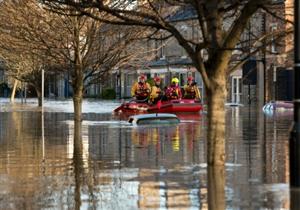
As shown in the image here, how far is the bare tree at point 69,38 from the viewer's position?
23.5 metres

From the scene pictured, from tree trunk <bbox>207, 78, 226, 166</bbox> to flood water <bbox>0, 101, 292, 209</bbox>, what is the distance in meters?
0.81

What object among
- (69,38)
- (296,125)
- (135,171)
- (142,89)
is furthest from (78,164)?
(142,89)

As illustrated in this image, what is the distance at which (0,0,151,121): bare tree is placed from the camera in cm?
2345

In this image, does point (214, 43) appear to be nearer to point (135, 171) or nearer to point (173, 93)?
point (135, 171)

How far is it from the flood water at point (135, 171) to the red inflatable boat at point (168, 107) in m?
15.7

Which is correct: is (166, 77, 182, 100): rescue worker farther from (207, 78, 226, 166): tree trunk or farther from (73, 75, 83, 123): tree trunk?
(207, 78, 226, 166): tree trunk

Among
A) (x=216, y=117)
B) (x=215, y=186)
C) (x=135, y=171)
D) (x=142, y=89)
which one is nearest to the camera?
(x=216, y=117)

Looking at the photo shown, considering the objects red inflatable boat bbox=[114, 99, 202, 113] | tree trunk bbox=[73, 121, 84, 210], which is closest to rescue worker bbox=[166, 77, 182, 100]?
red inflatable boat bbox=[114, 99, 202, 113]

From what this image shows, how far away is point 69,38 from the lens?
24062 mm

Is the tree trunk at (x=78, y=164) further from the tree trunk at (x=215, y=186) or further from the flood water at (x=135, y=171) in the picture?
the tree trunk at (x=215, y=186)

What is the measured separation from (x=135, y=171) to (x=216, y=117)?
4.43 m

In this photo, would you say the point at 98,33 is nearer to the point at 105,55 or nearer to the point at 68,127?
the point at 105,55

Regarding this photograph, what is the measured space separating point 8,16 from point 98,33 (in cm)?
316

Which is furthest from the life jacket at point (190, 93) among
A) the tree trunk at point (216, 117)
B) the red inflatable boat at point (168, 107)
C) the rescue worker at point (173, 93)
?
the tree trunk at point (216, 117)
